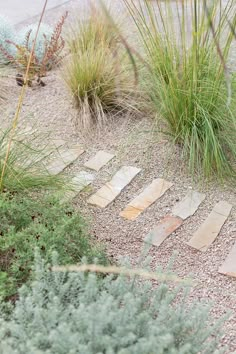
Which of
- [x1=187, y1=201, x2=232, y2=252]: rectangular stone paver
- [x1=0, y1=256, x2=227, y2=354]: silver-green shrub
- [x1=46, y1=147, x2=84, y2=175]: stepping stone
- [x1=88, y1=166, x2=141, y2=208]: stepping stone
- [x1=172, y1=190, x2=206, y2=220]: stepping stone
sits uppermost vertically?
[x1=0, y1=256, x2=227, y2=354]: silver-green shrub

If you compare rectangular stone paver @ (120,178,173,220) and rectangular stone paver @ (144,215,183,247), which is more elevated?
rectangular stone paver @ (120,178,173,220)

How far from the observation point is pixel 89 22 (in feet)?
12.1

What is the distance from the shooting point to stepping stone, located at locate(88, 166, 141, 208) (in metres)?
2.55

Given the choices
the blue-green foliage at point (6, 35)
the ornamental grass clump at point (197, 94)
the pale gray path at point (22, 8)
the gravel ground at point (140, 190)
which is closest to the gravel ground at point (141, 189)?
the gravel ground at point (140, 190)

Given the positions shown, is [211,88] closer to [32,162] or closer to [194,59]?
[194,59]

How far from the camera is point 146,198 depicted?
2578 millimetres

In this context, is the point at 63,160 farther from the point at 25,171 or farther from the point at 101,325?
the point at 101,325

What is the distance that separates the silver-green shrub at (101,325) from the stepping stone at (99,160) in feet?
4.19

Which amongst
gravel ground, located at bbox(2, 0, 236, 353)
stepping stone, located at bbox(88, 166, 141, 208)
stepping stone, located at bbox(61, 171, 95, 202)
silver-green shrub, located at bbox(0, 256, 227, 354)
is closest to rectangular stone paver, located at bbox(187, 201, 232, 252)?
gravel ground, located at bbox(2, 0, 236, 353)

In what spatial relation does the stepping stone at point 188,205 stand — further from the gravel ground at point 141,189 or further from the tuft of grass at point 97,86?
the tuft of grass at point 97,86

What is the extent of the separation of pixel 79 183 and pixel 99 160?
29 centimetres

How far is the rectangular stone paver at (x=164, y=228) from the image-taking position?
2316 mm

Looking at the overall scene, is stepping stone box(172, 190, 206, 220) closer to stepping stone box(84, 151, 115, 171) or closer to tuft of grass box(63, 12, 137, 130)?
stepping stone box(84, 151, 115, 171)

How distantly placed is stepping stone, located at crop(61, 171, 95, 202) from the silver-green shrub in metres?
0.90
